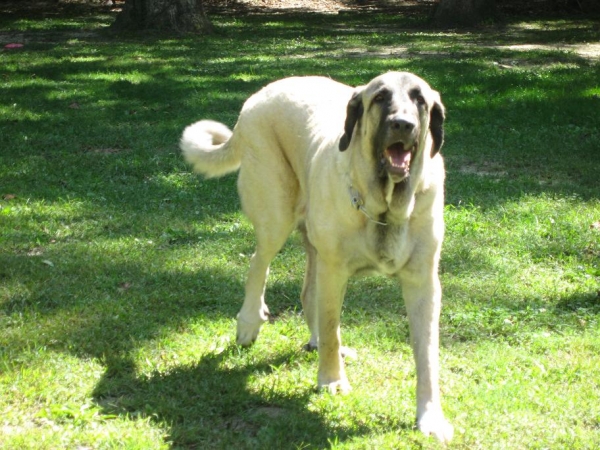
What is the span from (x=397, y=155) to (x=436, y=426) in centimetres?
131

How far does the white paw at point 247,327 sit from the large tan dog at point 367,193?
0.52m

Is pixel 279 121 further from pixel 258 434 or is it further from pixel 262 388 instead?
pixel 258 434

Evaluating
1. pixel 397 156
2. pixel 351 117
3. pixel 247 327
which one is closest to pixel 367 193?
pixel 397 156

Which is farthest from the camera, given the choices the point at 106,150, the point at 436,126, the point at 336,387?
the point at 106,150

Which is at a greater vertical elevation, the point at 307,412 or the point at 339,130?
the point at 339,130

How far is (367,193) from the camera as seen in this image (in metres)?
4.41

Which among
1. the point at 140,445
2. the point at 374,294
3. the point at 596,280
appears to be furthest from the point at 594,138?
the point at 140,445

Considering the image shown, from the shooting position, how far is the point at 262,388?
493 cm

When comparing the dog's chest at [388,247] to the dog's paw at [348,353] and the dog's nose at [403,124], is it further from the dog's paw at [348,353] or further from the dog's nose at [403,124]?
the dog's paw at [348,353]

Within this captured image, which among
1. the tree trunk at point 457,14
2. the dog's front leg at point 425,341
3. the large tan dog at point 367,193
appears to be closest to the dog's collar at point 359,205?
the large tan dog at point 367,193

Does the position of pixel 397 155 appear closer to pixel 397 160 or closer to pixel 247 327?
pixel 397 160

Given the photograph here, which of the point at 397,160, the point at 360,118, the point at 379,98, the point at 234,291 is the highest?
the point at 379,98

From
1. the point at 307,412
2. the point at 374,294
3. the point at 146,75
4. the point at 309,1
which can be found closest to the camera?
the point at 307,412

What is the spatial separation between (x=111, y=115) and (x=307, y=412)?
7.62 metres
